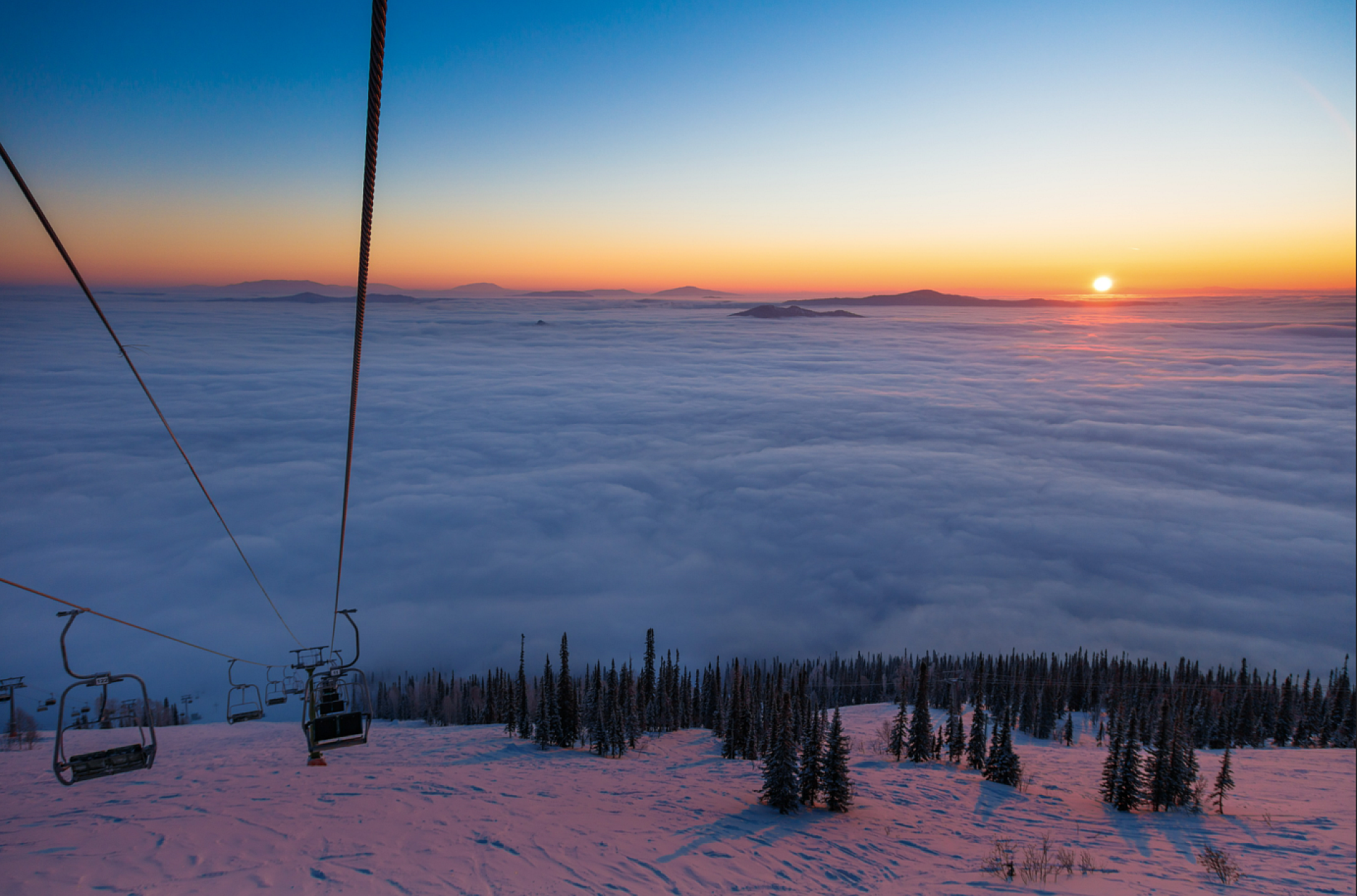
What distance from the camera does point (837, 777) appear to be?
33.7 metres

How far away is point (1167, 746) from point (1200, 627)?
199 meters

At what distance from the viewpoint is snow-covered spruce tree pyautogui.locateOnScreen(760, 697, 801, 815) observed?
33.1m

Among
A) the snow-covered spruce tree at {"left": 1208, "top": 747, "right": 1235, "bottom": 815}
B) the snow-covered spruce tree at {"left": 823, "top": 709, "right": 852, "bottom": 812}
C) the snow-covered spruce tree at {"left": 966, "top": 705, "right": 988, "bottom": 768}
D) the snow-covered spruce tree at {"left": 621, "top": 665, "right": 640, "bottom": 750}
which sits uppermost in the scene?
the snow-covered spruce tree at {"left": 823, "top": 709, "right": 852, "bottom": 812}

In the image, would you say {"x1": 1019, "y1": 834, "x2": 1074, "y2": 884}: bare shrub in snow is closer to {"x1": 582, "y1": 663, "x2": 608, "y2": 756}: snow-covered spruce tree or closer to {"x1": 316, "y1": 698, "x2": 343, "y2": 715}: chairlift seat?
{"x1": 316, "y1": 698, "x2": 343, "y2": 715}: chairlift seat

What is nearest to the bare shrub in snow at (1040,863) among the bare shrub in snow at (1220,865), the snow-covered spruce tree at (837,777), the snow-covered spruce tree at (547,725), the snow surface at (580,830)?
the snow surface at (580,830)

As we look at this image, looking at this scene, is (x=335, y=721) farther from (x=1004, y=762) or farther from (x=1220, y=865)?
(x=1004, y=762)

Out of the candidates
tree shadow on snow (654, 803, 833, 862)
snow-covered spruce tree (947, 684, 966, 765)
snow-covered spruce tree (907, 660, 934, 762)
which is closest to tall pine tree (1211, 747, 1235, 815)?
snow-covered spruce tree (947, 684, 966, 765)

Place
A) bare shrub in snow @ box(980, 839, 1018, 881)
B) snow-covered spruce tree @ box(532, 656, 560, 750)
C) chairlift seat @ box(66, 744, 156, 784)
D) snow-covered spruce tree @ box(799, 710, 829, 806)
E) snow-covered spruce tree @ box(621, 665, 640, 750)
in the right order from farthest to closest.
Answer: snow-covered spruce tree @ box(621, 665, 640, 750) → snow-covered spruce tree @ box(532, 656, 560, 750) → snow-covered spruce tree @ box(799, 710, 829, 806) → bare shrub in snow @ box(980, 839, 1018, 881) → chairlift seat @ box(66, 744, 156, 784)

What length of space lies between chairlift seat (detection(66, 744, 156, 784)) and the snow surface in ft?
11.5

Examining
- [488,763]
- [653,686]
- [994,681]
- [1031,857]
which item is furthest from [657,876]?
[994,681]

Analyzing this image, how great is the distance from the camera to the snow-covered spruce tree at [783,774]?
33.1 m

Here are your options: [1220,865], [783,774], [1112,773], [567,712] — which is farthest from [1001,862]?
[567,712]

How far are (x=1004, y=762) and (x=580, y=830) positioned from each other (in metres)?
32.7

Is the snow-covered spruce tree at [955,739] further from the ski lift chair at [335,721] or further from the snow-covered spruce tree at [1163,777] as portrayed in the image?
the ski lift chair at [335,721]
